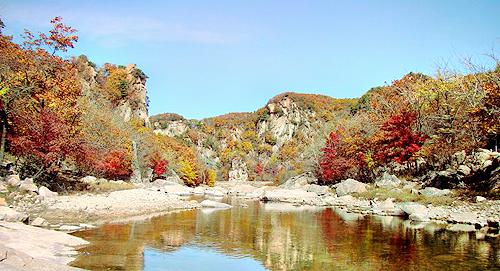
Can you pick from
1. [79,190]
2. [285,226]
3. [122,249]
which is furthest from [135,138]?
[122,249]

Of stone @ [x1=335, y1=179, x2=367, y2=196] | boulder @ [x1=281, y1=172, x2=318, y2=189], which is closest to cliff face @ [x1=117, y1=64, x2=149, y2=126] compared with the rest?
boulder @ [x1=281, y1=172, x2=318, y2=189]

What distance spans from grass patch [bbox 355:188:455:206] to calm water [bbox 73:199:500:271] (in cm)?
605

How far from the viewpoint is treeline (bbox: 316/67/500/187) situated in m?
27.6

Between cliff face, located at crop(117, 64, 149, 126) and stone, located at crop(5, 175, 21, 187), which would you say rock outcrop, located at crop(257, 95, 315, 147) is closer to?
cliff face, located at crop(117, 64, 149, 126)

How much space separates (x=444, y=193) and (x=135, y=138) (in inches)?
1769

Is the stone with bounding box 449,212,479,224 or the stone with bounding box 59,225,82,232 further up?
the stone with bounding box 449,212,479,224

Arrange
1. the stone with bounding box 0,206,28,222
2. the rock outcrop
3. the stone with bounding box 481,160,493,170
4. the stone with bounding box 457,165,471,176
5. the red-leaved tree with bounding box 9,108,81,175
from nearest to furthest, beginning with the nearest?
the stone with bounding box 0,206,28,222 < the red-leaved tree with bounding box 9,108,81,175 < the stone with bounding box 481,160,493,170 < the stone with bounding box 457,165,471,176 < the rock outcrop

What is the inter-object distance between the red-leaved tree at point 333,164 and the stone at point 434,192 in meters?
20.6

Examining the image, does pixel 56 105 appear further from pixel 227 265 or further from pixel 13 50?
pixel 227 265

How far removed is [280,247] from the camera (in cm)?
1617

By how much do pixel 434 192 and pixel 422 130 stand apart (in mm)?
15509

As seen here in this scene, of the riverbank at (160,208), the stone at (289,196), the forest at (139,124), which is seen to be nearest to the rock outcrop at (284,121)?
the forest at (139,124)

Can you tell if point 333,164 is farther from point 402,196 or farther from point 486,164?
point 486,164

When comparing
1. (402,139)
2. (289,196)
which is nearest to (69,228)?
(289,196)
